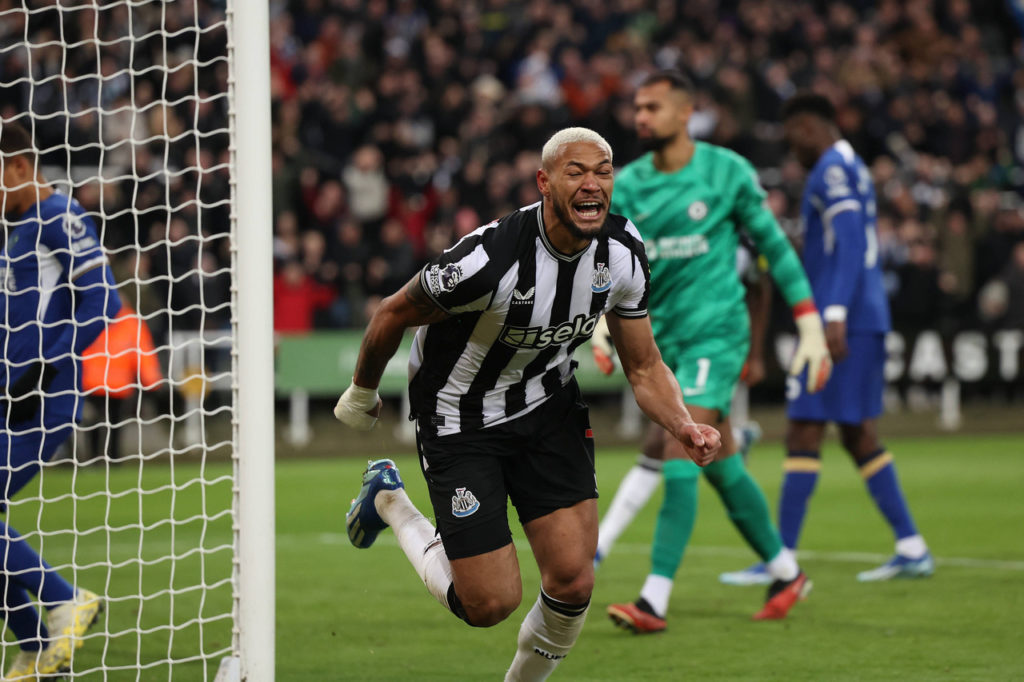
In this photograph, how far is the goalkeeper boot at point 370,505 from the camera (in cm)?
531

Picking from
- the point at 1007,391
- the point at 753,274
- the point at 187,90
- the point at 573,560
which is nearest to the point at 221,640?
the point at 573,560

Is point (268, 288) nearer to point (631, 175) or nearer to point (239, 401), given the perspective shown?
point (239, 401)

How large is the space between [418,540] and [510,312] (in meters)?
Result: 1.07

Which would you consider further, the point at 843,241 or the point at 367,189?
the point at 367,189

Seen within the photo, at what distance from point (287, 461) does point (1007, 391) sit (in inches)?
358

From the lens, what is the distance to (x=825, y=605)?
6855 mm

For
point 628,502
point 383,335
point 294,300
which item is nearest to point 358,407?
point 383,335

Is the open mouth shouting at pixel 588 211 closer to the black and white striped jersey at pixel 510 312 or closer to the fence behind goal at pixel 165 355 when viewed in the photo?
the black and white striped jersey at pixel 510 312

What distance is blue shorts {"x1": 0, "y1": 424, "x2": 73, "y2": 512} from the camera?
17.7 feet

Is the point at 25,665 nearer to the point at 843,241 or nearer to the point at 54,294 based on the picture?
the point at 54,294

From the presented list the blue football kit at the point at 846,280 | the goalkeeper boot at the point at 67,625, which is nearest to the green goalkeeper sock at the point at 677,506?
the blue football kit at the point at 846,280

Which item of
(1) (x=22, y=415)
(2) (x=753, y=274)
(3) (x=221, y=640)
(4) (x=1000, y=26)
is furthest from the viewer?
(4) (x=1000, y=26)

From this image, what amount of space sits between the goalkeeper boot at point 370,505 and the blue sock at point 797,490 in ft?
9.61

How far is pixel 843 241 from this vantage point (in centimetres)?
756
